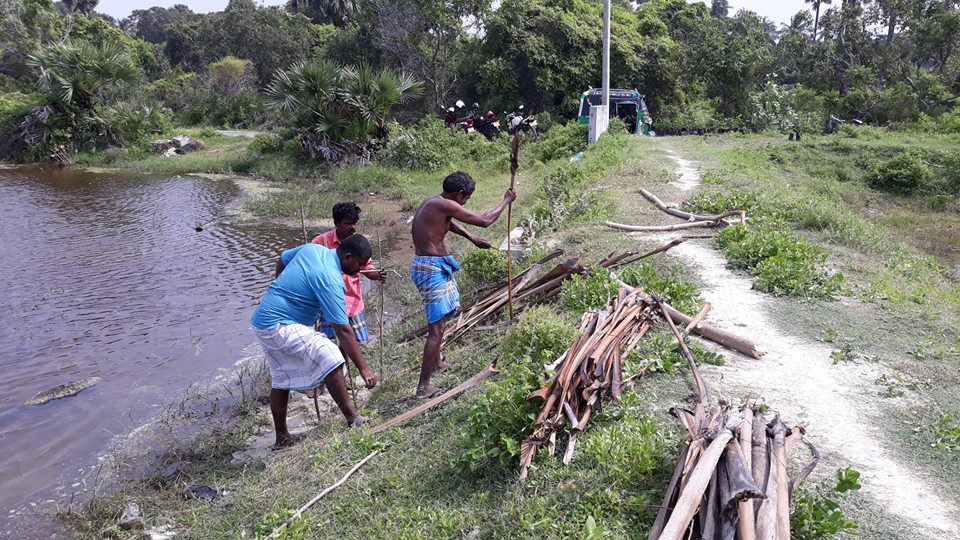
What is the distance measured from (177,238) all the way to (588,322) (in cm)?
1162

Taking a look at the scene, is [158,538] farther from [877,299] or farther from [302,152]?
[302,152]

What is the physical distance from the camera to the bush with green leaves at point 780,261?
6.12 meters

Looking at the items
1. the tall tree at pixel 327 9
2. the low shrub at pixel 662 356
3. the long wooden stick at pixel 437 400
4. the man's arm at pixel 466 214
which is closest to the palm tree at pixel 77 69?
the tall tree at pixel 327 9

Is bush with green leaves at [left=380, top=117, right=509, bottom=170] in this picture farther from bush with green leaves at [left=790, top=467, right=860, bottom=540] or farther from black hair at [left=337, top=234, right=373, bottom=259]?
bush with green leaves at [left=790, top=467, right=860, bottom=540]

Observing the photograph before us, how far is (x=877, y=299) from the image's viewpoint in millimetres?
5969

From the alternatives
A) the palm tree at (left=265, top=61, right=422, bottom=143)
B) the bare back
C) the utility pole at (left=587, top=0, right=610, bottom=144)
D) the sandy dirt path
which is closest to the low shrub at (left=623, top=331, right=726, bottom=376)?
the sandy dirt path

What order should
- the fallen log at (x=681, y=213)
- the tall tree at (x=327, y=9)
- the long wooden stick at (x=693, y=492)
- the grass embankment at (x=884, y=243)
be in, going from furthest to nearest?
the tall tree at (x=327, y=9) → the fallen log at (x=681, y=213) → the grass embankment at (x=884, y=243) → the long wooden stick at (x=693, y=492)

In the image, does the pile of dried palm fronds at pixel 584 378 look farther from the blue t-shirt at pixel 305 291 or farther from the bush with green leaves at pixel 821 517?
the blue t-shirt at pixel 305 291

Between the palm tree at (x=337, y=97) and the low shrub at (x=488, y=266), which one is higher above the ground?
the palm tree at (x=337, y=97)

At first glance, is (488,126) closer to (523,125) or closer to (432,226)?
(523,125)

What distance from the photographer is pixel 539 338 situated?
496 centimetres

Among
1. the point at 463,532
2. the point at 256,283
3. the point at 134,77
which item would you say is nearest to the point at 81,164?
the point at 134,77

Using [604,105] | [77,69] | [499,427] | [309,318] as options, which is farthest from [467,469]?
[77,69]

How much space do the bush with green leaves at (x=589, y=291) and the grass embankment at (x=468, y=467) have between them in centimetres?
2
